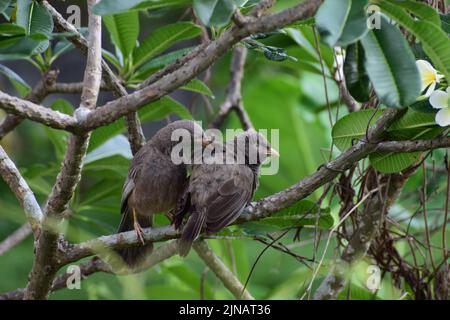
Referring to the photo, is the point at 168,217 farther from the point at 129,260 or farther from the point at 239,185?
the point at 239,185

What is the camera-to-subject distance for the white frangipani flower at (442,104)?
2445 millimetres

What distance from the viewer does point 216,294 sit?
4285 millimetres

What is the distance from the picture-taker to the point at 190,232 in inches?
123

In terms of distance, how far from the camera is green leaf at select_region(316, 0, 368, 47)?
1.94 metres

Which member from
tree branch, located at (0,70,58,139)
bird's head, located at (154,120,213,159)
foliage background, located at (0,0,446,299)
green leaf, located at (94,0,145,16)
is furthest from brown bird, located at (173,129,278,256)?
green leaf, located at (94,0,145,16)

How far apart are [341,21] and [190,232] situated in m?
1.43

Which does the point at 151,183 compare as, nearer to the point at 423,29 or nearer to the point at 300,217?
the point at 300,217

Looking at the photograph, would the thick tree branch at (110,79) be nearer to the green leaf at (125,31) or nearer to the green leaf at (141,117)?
the green leaf at (141,117)

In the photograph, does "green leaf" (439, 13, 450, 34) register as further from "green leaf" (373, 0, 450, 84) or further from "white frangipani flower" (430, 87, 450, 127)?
"green leaf" (373, 0, 450, 84)

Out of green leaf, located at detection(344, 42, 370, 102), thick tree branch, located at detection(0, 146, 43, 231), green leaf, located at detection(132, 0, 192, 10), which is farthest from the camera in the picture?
thick tree branch, located at detection(0, 146, 43, 231)

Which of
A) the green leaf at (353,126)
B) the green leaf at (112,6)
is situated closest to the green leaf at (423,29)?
the green leaf at (353,126)

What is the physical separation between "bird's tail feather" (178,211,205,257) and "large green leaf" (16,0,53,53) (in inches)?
39.7
